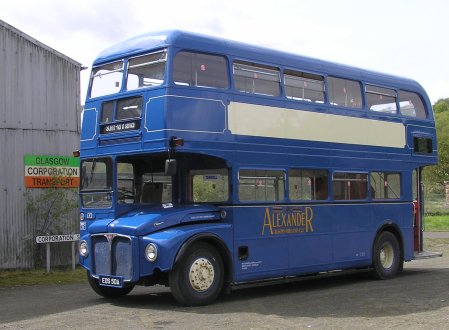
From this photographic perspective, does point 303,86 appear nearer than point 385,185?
Yes

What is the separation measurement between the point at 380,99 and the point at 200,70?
547cm

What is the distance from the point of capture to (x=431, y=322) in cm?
916

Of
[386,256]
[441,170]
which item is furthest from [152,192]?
[441,170]

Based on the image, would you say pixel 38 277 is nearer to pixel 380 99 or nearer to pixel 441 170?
pixel 380 99

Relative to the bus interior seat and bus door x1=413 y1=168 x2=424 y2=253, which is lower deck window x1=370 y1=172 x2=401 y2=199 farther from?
the bus interior seat

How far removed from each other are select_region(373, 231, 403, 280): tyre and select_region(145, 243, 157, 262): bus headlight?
5978 mm

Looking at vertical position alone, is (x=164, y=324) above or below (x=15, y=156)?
below

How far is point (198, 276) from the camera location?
35.6ft

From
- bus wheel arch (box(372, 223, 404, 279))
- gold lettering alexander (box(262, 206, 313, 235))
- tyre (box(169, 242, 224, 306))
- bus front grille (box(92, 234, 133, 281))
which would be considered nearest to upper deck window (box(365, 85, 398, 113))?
bus wheel arch (box(372, 223, 404, 279))

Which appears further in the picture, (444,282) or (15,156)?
(15,156)

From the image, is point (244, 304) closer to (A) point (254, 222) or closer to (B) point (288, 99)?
(A) point (254, 222)

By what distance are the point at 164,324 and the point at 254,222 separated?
319 centimetres

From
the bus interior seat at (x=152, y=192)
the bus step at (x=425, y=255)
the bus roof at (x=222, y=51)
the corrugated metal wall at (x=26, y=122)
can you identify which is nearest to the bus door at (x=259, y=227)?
the bus interior seat at (x=152, y=192)

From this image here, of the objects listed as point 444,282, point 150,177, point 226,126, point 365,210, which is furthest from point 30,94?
point 444,282
